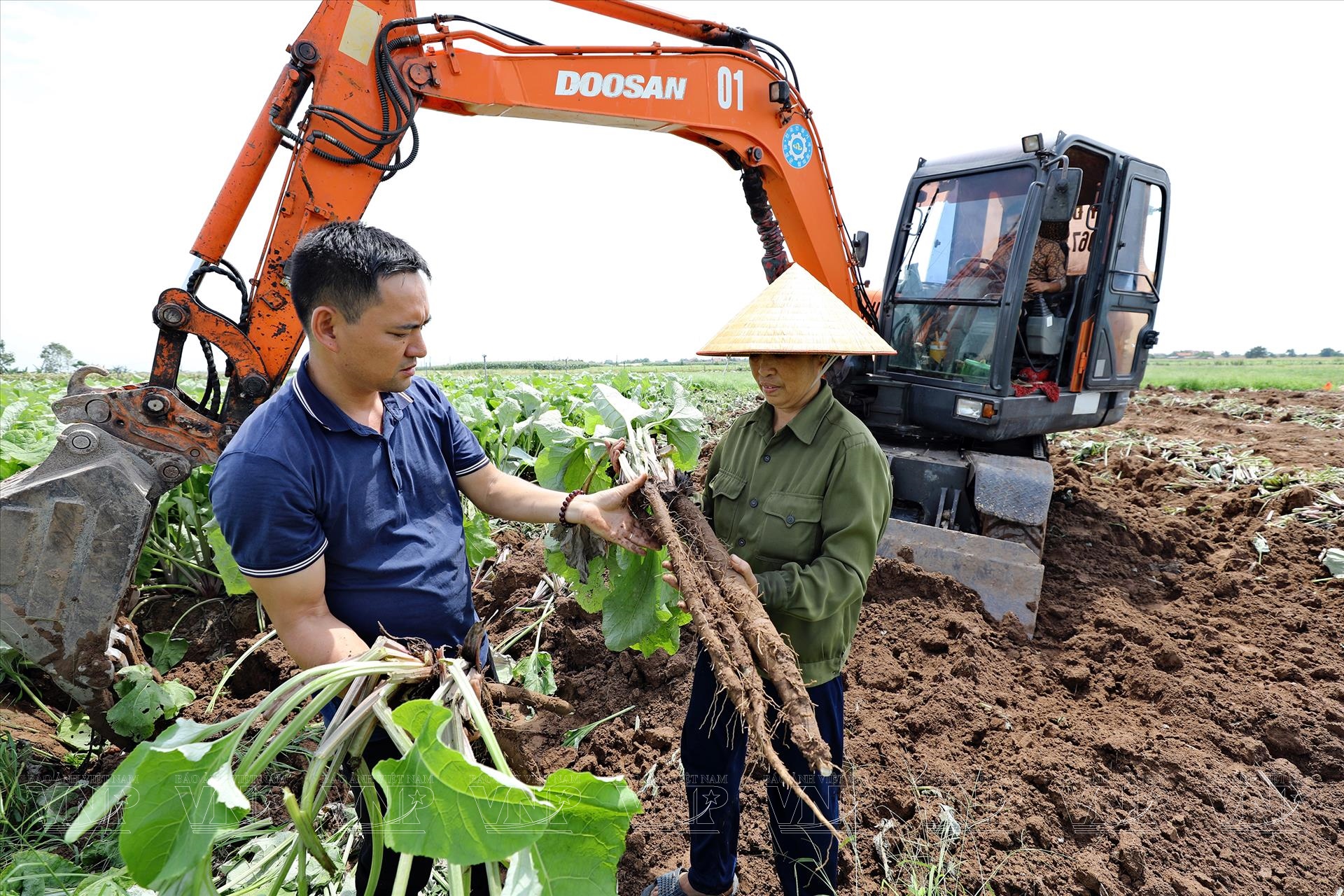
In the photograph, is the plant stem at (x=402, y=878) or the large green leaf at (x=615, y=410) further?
the large green leaf at (x=615, y=410)

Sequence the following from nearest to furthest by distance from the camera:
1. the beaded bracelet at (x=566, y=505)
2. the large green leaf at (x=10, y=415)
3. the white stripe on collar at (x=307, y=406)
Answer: the white stripe on collar at (x=307, y=406)
the beaded bracelet at (x=566, y=505)
the large green leaf at (x=10, y=415)

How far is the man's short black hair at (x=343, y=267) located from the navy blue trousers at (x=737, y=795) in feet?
4.95

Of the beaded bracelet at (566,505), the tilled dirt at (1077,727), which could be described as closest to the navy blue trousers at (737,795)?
the tilled dirt at (1077,727)

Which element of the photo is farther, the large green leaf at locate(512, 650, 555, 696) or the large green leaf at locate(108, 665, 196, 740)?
the large green leaf at locate(512, 650, 555, 696)

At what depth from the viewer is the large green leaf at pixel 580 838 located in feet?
4.35

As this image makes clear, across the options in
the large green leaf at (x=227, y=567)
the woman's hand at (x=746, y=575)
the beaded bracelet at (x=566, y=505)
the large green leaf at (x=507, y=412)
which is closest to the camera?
the woman's hand at (x=746, y=575)

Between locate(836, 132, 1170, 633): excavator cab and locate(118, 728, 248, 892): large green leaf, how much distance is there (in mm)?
4519

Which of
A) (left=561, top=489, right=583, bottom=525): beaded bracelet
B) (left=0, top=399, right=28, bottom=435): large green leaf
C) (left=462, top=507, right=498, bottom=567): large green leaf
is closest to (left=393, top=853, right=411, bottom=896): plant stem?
(left=561, top=489, right=583, bottom=525): beaded bracelet

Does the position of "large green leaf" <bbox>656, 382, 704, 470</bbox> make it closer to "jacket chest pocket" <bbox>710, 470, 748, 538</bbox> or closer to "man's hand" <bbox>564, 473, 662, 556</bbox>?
"jacket chest pocket" <bbox>710, 470, 748, 538</bbox>

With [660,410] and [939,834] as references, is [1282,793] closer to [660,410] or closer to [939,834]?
[939,834]

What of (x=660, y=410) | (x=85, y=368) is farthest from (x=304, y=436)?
(x=85, y=368)

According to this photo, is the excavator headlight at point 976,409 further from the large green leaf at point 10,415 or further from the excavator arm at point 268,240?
the large green leaf at point 10,415

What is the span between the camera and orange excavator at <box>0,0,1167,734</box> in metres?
2.86

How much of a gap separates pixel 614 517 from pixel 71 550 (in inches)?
86.3
